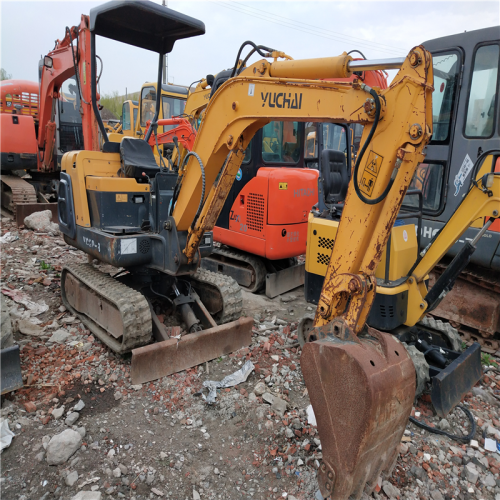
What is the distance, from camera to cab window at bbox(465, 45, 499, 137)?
4062mm

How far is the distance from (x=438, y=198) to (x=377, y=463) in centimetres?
314

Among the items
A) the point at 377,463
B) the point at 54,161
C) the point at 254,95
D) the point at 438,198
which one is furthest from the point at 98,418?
the point at 54,161

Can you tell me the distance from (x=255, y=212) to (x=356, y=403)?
11.6 feet

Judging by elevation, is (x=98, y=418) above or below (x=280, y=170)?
below

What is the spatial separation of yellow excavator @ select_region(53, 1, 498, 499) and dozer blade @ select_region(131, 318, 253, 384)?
1cm

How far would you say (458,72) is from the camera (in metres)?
4.28

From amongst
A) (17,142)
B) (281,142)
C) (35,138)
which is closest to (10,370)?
(281,142)

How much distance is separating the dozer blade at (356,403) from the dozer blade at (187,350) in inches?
62.3

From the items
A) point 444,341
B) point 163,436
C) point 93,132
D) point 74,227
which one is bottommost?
point 163,436

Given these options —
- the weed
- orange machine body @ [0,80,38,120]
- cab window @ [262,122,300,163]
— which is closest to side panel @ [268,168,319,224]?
cab window @ [262,122,300,163]

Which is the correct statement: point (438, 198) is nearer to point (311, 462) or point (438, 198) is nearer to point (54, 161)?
point (311, 462)

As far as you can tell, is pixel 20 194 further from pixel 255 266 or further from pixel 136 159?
pixel 255 266

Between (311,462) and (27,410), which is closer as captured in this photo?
(311,462)

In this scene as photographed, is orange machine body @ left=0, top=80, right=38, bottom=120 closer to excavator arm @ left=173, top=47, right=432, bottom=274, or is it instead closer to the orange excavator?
the orange excavator
